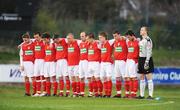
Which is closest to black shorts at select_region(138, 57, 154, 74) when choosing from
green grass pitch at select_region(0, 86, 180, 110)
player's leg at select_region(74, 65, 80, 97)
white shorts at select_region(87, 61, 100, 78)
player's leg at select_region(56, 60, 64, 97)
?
green grass pitch at select_region(0, 86, 180, 110)

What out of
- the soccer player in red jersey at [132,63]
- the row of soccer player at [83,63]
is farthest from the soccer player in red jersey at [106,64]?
the soccer player in red jersey at [132,63]

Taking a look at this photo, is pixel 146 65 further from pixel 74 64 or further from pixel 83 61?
pixel 74 64

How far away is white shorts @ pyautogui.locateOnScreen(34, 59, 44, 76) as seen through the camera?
1180 inches

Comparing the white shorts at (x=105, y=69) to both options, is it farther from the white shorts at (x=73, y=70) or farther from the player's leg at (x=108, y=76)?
the white shorts at (x=73, y=70)

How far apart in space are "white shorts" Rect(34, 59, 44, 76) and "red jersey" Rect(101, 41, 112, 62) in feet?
8.39

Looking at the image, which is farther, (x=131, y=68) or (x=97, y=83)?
(x=97, y=83)

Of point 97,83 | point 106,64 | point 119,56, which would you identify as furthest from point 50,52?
point 119,56

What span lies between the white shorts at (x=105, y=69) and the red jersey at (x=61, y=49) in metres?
1.62

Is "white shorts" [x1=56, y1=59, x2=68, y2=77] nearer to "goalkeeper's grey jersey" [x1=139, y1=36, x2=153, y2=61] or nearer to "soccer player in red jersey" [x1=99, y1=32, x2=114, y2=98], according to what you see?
"soccer player in red jersey" [x1=99, y1=32, x2=114, y2=98]

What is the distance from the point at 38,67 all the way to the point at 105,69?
280 cm

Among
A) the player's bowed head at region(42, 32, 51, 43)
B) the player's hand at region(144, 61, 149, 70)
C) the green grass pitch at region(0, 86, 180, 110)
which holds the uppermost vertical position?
the player's bowed head at region(42, 32, 51, 43)

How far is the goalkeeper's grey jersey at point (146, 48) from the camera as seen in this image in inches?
1080

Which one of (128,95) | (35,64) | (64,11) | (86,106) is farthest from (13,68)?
(64,11)

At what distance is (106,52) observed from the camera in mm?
28922
